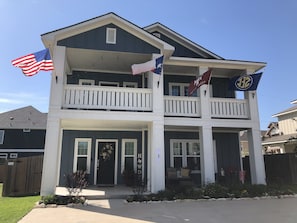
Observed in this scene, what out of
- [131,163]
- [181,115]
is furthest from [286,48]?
[131,163]

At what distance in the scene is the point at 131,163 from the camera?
13062 millimetres

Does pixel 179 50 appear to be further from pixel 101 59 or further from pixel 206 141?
pixel 206 141

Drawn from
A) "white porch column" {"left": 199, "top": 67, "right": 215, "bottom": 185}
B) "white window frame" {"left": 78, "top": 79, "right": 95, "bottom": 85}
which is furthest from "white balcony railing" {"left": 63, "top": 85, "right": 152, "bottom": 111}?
"white window frame" {"left": 78, "top": 79, "right": 95, "bottom": 85}

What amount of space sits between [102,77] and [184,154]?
6423 millimetres

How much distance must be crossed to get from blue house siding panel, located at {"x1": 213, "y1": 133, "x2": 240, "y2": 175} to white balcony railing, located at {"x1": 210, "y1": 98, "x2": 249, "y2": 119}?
240cm

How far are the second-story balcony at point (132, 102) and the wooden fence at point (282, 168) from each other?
12.4 ft

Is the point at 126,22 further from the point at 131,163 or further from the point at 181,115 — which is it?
the point at 131,163

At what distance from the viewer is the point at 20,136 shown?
26.7 metres

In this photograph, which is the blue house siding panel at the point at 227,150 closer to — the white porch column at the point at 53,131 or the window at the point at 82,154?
the window at the point at 82,154

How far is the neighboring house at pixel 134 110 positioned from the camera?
9.92 m

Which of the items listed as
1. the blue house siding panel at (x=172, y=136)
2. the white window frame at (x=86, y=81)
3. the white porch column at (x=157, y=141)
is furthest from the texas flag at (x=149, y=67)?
the blue house siding panel at (x=172, y=136)

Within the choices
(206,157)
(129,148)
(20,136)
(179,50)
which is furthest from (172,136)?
(20,136)

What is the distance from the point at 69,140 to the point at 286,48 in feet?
47.6

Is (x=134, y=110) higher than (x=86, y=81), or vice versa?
(x=86, y=81)
